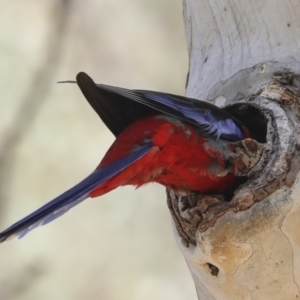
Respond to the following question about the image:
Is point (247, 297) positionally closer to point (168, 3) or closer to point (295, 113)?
point (295, 113)

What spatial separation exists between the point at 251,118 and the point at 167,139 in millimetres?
259

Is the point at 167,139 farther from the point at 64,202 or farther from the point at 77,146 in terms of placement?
the point at 77,146

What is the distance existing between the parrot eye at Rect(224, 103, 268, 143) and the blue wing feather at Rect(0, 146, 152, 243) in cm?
34

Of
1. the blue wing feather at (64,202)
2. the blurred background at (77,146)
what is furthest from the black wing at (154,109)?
the blurred background at (77,146)

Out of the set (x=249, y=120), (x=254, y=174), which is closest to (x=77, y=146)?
(x=249, y=120)

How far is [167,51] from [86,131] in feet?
1.95

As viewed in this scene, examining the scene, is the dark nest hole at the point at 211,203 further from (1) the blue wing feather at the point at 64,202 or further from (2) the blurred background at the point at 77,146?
(2) the blurred background at the point at 77,146

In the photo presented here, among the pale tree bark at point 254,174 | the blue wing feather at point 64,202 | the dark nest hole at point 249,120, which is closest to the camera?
the blue wing feather at point 64,202

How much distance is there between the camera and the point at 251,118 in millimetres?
1440

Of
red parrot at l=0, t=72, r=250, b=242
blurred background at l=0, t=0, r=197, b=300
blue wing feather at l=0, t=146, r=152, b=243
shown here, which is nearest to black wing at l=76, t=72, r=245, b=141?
red parrot at l=0, t=72, r=250, b=242

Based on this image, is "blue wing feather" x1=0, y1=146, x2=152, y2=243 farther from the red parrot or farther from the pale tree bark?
the pale tree bark

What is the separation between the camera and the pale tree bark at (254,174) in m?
1.21

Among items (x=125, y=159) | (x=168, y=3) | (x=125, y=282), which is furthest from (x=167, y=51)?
(x=125, y=159)

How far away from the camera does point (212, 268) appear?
1.29 m
